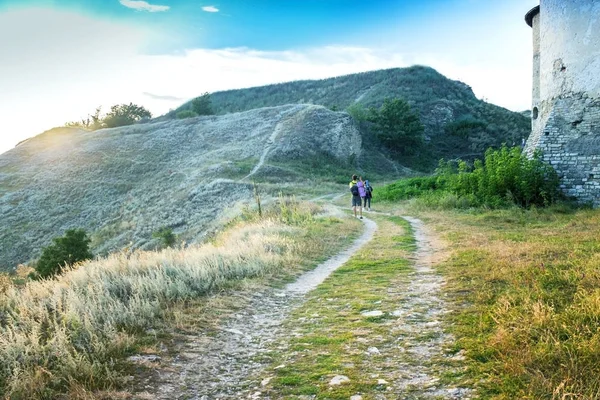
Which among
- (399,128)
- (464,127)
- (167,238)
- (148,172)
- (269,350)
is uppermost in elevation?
(399,128)

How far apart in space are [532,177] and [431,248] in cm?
940

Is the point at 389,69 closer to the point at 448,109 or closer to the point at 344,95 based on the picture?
the point at 344,95

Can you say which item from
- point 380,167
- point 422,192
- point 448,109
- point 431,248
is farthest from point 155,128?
point 431,248

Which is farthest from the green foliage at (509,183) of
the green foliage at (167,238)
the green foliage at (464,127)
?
the green foliage at (464,127)

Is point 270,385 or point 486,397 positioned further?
point 270,385

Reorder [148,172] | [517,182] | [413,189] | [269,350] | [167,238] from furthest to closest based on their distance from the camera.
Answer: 1. [148,172]
2. [167,238]
3. [413,189]
4. [517,182]
5. [269,350]

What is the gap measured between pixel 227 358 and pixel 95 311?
2126mm

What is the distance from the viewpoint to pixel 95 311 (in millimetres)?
6035

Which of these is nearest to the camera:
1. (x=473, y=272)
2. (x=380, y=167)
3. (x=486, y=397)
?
(x=486, y=397)

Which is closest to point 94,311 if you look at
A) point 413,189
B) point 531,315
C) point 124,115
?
point 531,315

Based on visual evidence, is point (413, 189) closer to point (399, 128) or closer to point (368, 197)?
point (368, 197)

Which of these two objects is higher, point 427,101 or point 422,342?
point 427,101

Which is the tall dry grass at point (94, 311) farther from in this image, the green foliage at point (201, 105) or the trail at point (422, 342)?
the green foliage at point (201, 105)

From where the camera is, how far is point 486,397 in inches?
149
